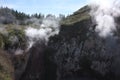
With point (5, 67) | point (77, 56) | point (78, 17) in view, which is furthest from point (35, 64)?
point (78, 17)

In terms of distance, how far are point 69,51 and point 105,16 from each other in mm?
15045

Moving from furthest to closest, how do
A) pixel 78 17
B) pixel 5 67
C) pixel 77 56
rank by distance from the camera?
pixel 78 17 → pixel 77 56 → pixel 5 67

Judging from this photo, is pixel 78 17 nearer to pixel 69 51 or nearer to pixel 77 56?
pixel 69 51

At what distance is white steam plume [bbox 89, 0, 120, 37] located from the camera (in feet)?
262

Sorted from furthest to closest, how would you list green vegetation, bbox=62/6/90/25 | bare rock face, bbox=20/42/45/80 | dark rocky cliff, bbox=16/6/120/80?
green vegetation, bbox=62/6/90/25 < bare rock face, bbox=20/42/45/80 < dark rocky cliff, bbox=16/6/120/80

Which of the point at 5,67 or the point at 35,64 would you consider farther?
the point at 35,64

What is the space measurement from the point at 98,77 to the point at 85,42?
1101 cm

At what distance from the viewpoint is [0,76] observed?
6719 centimetres

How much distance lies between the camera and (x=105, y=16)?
85250 millimetres

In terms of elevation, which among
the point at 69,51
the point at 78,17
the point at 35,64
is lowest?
the point at 35,64

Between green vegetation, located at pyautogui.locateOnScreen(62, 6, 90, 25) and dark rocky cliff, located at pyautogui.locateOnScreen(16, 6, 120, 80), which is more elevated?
green vegetation, located at pyautogui.locateOnScreen(62, 6, 90, 25)

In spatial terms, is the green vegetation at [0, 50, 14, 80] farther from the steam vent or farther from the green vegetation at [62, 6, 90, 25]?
the green vegetation at [62, 6, 90, 25]

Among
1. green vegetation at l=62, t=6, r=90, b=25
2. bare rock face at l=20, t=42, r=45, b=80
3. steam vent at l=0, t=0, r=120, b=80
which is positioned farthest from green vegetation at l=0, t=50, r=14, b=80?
green vegetation at l=62, t=6, r=90, b=25

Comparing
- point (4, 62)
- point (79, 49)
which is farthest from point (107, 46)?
point (4, 62)
